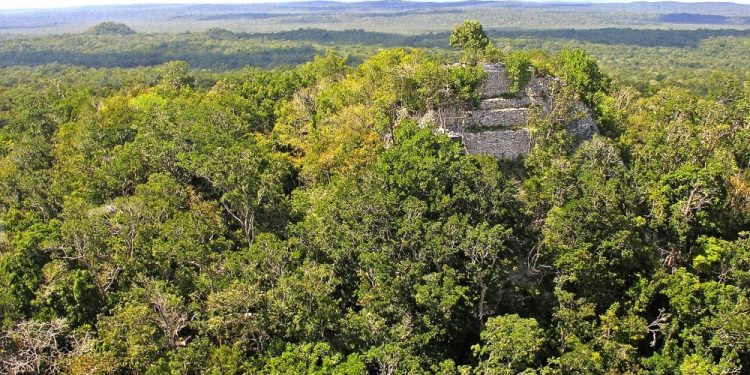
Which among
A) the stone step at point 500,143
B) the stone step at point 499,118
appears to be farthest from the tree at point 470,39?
the stone step at point 500,143

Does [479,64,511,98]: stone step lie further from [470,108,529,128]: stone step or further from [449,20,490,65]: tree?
[449,20,490,65]: tree

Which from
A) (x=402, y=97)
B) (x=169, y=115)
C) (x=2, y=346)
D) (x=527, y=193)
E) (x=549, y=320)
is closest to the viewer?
(x=2, y=346)

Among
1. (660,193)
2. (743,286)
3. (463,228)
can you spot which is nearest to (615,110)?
(660,193)

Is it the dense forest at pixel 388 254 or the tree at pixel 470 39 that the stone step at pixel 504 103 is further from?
the tree at pixel 470 39

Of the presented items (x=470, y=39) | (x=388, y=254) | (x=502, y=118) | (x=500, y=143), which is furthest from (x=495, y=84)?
(x=388, y=254)

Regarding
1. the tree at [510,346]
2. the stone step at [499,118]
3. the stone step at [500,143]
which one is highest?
the stone step at [499,118]

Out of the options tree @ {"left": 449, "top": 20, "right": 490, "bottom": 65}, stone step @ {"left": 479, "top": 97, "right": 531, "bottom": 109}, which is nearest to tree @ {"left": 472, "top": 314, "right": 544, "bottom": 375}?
stone step @ {"left": 479, "top": 97, "right": 531, "bottom": 109}

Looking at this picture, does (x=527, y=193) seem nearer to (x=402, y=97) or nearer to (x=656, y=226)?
(x=656, y=226)
